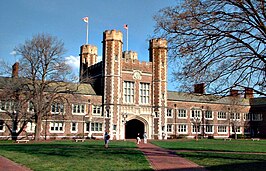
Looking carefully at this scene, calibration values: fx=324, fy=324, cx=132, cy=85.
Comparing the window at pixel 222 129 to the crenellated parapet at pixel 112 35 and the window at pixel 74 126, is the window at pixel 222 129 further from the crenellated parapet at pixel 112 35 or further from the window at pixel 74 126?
the window at pixel 74 126

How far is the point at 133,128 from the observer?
49250 millimetres

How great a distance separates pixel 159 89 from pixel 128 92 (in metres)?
4.80

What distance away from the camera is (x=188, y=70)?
15578 millimetres

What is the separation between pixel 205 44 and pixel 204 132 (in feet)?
133

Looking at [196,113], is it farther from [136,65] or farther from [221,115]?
[136,65]

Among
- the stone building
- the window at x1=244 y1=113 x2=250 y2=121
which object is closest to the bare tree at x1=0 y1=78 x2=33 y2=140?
the stone building

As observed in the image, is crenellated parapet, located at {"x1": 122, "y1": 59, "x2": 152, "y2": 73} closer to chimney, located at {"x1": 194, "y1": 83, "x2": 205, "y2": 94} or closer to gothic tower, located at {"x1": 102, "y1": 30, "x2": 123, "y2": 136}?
gothic tower, located at {"x1": 102, "y1": 30, "x2": 123, "y2": 136}

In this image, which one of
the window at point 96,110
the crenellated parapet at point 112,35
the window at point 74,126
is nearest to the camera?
the window at point 74,126

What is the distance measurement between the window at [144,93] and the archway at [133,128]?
328cm

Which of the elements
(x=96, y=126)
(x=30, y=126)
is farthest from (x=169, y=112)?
(x=30, y=126)

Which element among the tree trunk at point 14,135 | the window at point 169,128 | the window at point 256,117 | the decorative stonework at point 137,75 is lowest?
the tree trunk at point 14,135

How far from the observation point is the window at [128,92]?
148ft

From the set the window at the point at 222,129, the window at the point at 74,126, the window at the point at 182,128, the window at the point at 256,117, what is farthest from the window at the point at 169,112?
the window at the point at 256,117

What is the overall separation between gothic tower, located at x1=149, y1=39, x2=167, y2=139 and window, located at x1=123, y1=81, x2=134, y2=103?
3366 mm
